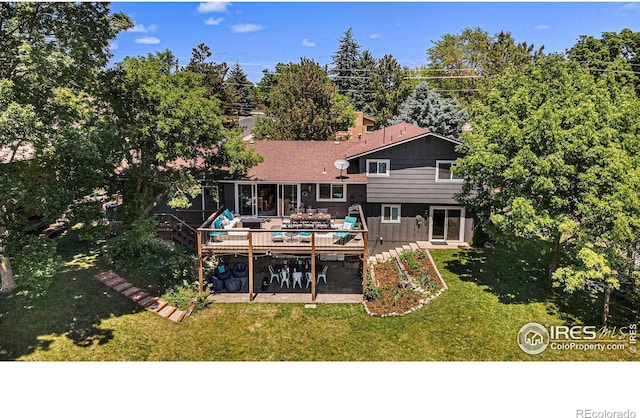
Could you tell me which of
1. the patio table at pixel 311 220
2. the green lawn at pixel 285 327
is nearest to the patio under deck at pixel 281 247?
the patio table at pixel 311 220

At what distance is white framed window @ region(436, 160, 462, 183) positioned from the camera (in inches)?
802

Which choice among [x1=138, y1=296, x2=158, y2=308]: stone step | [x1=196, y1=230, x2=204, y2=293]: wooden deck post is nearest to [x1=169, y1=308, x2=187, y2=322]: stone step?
[x1=138, y1=296, x2=158, y2=308]: stone step

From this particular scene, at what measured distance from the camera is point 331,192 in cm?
2128

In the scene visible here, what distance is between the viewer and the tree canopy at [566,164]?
1295 cm

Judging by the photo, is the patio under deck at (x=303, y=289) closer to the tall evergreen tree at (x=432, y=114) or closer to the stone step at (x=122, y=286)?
the stone step at (x=122, y=286)

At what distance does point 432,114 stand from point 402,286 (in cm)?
2220

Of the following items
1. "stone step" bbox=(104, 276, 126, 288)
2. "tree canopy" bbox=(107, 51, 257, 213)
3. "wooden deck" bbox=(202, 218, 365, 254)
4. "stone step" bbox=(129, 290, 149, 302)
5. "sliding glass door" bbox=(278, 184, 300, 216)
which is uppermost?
"tree canopy" bbox=(107, 51, 257, 213)

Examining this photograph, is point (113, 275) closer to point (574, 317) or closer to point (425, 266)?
point (425, 266)

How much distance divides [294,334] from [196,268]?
20.3 feet

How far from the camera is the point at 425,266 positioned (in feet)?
61.3

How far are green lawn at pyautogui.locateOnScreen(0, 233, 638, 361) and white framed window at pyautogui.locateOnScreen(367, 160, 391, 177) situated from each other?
632 centimetres

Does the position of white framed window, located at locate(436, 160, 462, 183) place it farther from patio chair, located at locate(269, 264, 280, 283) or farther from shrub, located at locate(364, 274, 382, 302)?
patio chair, located at locate(269, 264, 280, 283)

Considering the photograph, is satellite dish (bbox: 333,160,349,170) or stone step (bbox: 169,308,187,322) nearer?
stone step (bbox: 169,308,187,322)
